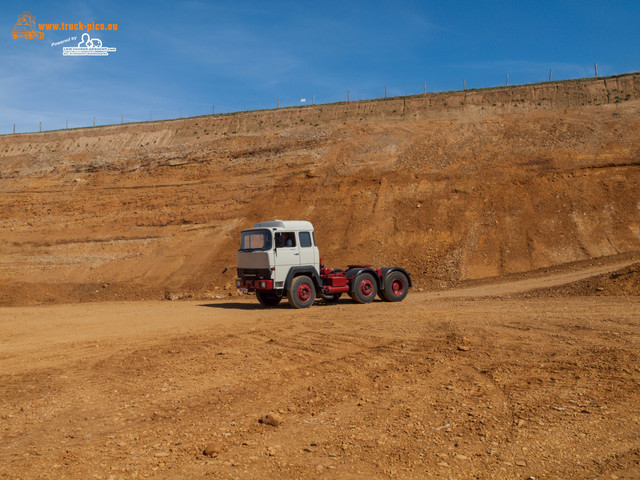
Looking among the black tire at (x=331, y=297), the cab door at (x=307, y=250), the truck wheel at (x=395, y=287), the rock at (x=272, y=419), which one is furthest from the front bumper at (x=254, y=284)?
the rock at (x=272, y=419)

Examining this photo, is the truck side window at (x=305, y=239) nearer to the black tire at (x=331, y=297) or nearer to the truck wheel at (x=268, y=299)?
the black tire at (x=331, y=297)

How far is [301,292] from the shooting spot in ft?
51.2

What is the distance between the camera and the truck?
15.1m

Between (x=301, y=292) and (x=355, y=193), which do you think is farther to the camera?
(x=355, y=193)

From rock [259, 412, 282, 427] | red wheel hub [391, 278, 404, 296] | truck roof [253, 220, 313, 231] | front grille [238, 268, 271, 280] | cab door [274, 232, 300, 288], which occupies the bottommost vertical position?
rock [259, 412, 282, 427]

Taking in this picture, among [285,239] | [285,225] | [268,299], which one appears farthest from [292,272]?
[268,299]

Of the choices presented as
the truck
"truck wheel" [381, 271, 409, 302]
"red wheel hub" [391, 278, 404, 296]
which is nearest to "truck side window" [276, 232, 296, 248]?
the truck

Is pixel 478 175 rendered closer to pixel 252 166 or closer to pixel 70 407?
pixel 252 166

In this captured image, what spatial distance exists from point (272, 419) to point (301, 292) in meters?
10.1

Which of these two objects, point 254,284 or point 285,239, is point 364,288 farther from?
point 254,284

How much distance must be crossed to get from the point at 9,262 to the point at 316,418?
31.5 m

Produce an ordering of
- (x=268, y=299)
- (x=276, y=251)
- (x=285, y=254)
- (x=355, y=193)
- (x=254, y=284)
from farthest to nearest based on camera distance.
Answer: (x=355, y=193) < (x=268, y=299) < (x=254, y=284) < (x=285, y=254) < (x=276, y=251)

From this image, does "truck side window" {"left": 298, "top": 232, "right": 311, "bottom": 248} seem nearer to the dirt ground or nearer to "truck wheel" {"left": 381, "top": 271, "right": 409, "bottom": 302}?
"truck wheel" {"left": 381, "top": 271, "right": 409, "bottom": 302}

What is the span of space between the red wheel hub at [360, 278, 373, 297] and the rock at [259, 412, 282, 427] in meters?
11.2
